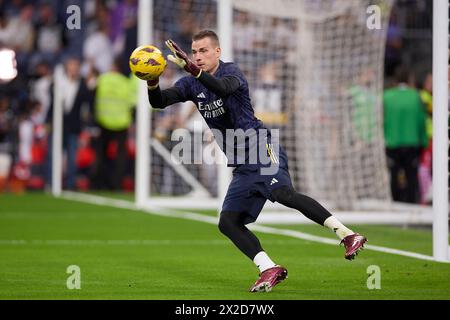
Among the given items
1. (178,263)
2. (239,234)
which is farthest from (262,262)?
(178,263)

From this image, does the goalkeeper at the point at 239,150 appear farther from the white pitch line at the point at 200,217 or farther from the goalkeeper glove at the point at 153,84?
the white pitch line at the point at 200,217

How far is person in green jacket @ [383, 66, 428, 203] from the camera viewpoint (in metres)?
18.4

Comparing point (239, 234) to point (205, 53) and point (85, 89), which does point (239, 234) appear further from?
point (85, 89)

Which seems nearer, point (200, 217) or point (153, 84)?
point (153, 84)

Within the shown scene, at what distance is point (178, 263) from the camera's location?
10.6m

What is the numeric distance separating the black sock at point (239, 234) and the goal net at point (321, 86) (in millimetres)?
7395

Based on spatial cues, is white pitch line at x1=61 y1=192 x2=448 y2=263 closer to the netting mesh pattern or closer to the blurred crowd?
the blurred crowd

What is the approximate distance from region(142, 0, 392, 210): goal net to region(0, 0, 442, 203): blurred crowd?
4321mm

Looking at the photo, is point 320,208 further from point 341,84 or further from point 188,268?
point 341,84

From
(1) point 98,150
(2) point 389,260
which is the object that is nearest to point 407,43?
(1) point 98,150

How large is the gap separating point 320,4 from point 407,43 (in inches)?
322

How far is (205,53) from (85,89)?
15.4 m

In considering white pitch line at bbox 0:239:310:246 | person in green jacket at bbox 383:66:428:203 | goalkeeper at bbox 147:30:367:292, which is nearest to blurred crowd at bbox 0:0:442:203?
person in green jacket at bbox 383:66:428:203

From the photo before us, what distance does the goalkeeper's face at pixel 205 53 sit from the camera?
8.81 meters
